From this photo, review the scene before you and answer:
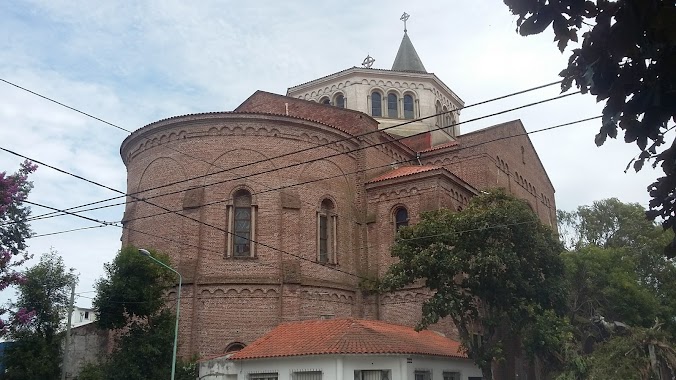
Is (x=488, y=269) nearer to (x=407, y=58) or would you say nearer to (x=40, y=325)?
(x=40, y=325)

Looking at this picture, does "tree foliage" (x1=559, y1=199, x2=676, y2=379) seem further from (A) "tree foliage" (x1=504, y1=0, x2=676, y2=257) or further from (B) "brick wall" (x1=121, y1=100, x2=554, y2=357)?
(A) "tree foliage" (x1=504, y1=0, x2=676, y2=257)

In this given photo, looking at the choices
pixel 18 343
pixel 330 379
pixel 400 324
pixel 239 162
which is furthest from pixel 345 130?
pixel 18 343

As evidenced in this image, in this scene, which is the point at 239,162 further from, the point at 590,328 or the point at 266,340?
the point at 590,328

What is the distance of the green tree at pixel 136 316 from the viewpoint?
811 inches

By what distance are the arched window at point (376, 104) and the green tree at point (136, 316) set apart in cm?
1868

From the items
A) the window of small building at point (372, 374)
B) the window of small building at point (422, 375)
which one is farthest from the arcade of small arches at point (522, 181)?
the window of small building at point (372, 374)

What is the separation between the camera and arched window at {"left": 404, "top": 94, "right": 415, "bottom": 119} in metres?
37.2

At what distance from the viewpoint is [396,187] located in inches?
1062

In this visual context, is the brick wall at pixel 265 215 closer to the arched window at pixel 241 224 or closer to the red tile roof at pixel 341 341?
the arched window at pixel 241 224

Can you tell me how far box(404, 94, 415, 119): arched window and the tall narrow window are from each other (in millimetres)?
14953

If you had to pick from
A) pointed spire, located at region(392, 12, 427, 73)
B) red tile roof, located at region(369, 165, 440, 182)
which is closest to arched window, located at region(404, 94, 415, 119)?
pointed spire, located at region(392, 12, 427, 73)

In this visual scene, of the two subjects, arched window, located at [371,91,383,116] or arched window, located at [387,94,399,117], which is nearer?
arched window, located at [371,91,383,116]

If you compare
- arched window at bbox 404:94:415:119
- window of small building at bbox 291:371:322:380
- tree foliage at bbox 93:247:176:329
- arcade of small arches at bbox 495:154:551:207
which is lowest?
window of small building at bbox 291:371:322:380

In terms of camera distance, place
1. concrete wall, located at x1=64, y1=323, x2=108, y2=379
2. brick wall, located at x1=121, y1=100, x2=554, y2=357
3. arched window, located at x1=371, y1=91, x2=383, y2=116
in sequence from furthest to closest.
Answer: arched window, located at x1=371, y1=91, x2=383, y2=116 → concrete wall, located at x1=64, y1=323, x2=108, y2=379 → brick wall, located at x1=121, y1=100, x2=554, y2=357
